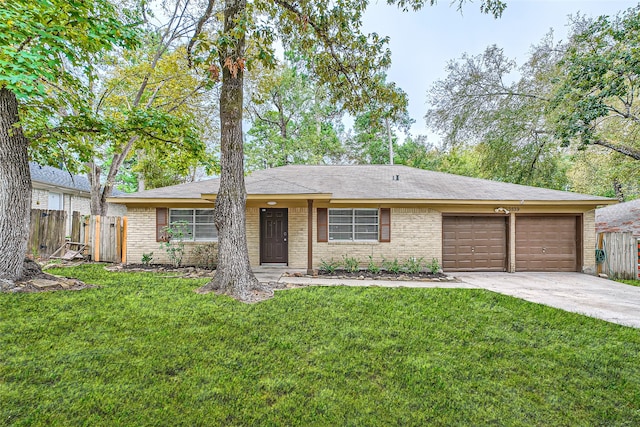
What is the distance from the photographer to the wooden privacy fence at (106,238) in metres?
9.80

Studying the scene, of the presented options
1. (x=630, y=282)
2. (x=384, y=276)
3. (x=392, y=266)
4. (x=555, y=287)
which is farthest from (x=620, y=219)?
(x=384, y=276)

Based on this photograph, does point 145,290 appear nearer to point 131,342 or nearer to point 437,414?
Result: point 131,342

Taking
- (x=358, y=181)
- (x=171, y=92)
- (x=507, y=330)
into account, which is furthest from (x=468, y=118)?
(x=171, y=92)

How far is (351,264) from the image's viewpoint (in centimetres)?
905

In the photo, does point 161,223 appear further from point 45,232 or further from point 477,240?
point 477,240

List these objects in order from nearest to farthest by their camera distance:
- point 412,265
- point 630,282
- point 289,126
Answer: point 630,282, point 412,265, point 289,126

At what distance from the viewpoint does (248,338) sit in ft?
12.5

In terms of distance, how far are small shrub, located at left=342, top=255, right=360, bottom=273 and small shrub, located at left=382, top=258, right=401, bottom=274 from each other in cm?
87

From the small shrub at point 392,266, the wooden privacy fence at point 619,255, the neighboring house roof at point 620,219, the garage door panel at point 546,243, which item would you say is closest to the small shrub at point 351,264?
the small shrub at point 392,266

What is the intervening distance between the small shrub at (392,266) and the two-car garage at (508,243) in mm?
1815

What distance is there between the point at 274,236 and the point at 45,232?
803 centimetres

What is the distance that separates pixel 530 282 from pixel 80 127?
39.1 ft

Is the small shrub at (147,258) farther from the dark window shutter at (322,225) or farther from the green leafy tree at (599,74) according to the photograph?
the green leafy tree at (599,74)

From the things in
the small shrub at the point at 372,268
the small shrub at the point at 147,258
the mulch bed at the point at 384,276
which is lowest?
the mulch bed at the point at 384,276
